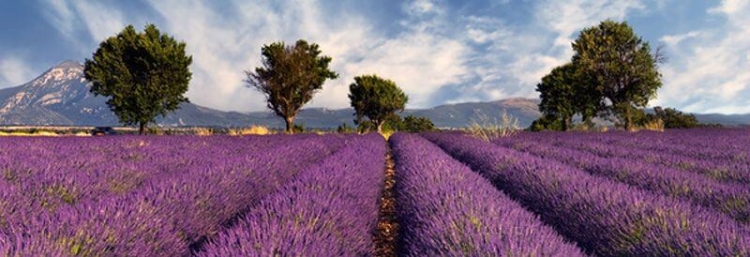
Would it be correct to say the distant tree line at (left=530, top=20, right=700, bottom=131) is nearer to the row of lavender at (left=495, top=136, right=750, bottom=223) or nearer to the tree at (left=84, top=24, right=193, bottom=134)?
the row of lavender at (left=495, top=136, right=750, bottom=223)

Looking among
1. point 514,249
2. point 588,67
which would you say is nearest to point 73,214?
point 514,249

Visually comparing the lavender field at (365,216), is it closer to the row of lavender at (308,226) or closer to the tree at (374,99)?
the row of lavender at (308,226)

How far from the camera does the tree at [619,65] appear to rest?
2620 centimetres

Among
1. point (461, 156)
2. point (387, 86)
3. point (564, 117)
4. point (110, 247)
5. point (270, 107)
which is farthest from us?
point (387, 86)

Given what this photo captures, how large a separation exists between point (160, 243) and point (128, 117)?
30173 mm

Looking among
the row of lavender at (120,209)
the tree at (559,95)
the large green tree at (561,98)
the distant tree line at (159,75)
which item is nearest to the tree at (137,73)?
the distant tree line at (159,75)

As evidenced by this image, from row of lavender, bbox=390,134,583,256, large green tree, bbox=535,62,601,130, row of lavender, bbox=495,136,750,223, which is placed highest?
large green tree, bbox=535,62,601,130

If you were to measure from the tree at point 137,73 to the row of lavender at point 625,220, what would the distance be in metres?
29.2

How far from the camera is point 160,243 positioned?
261cm

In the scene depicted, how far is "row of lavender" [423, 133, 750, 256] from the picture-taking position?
2.16 metres

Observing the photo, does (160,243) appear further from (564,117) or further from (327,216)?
(564,117)

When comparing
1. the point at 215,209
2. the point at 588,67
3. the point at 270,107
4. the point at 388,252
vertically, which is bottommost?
the point at 388,252

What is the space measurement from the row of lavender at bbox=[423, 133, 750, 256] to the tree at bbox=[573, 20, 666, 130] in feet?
85.2

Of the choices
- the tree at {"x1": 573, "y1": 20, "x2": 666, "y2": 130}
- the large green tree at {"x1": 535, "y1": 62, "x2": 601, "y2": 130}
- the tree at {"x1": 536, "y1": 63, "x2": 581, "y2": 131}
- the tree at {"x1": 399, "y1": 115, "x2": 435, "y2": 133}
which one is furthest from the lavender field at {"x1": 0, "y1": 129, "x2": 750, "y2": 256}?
the tree at {"x1": 399, "y1": 115, "x2": 435, "y2": 133}
